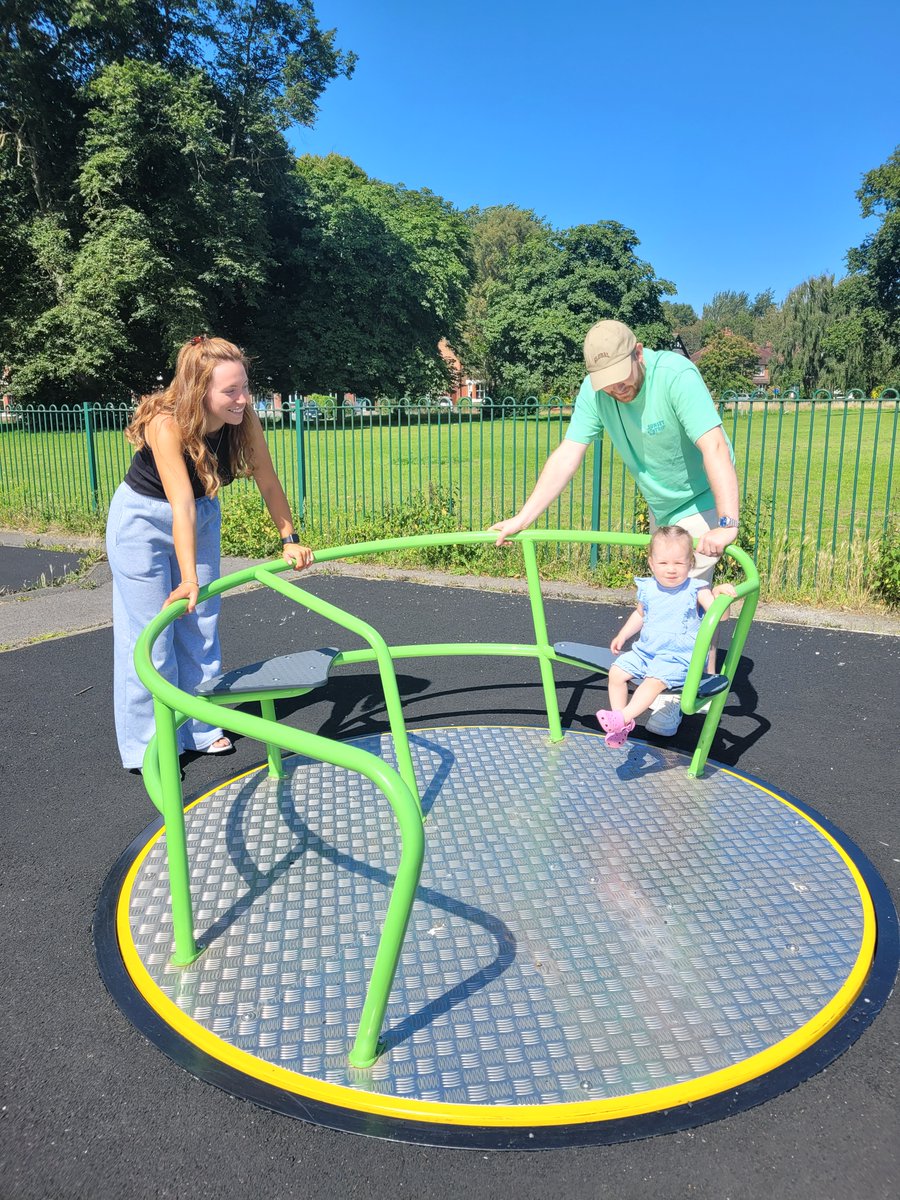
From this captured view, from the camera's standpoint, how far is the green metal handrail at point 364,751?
5.41 feet

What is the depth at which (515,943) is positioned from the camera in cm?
227

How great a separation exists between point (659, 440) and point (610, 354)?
0.40 metres

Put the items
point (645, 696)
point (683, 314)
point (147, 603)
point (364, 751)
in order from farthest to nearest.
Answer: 1. point (683, 314)
2. point (147, 603)
3. point (645, 696)
4. point (364, 751)

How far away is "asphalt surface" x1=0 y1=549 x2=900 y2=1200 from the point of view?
162 cm

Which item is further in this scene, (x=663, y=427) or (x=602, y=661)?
(x=602, y=661)

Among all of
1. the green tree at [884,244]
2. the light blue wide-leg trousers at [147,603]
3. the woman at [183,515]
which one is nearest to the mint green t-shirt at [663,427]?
the woman at [183,515]

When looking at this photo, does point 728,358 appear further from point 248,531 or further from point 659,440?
point 659,440

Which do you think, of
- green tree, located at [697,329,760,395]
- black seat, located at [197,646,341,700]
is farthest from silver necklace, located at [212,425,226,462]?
green tree, located at [697,329,760,395]

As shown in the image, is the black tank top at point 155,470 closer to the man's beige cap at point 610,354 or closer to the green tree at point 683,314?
the man's beige cap at point 610,354

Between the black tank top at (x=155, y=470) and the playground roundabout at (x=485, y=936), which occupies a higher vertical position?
the black tank top at (x=155, y=470)

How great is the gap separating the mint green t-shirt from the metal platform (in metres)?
1.06

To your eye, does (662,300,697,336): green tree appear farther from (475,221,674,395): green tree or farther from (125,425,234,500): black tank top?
(125,425,234,500): black tank top

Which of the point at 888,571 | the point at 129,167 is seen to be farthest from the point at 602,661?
the point at 129,167

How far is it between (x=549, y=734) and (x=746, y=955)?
5.17 ft
